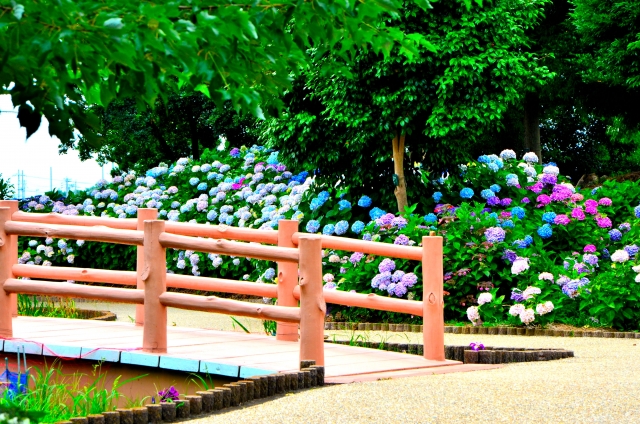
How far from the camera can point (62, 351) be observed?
6250mm

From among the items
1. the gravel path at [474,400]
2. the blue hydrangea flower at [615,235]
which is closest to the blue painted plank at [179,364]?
the gravel path at [474,400]

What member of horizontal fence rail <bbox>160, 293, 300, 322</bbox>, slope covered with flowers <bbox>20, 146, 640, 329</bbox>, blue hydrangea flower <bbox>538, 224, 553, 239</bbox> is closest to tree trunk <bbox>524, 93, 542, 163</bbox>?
slope covered with flowers <bbox>20, 146, 640, 329</bbox>

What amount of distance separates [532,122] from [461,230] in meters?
12.9

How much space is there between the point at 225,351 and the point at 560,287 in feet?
14.1

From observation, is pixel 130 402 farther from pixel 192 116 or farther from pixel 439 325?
pixel 192 116

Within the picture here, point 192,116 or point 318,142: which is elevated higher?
point 192,116

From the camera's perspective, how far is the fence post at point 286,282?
696cm

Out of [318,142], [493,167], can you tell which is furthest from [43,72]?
[493,167]

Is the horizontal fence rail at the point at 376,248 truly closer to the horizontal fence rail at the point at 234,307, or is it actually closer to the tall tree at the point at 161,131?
the horizontal fence rail at the point at 234,307

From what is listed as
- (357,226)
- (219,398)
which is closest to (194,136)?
(357,226)

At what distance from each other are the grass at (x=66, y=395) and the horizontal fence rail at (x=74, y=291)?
56 centimetres

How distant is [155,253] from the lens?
20.2 ft

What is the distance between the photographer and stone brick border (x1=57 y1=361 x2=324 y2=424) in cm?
444

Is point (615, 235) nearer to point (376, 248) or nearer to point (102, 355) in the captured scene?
point (376, 248)
